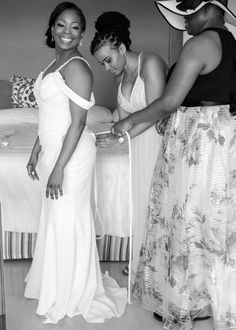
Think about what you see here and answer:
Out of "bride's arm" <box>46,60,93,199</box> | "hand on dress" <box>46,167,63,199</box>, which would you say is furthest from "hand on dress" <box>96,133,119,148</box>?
"hand on dress" <box>46,167,63,199</box>

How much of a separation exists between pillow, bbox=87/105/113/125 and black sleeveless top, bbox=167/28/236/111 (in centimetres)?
195

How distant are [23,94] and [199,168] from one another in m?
2.59

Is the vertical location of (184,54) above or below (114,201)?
above

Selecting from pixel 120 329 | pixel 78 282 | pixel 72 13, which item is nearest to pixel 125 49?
pixel 72 13

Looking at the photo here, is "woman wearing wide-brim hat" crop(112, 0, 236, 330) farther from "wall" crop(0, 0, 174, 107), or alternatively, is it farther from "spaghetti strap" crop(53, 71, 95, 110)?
"wall" crop(0, 0, 174, 107)

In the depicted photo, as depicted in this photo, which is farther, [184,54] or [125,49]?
[125,49]

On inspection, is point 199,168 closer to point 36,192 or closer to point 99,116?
point 36,192

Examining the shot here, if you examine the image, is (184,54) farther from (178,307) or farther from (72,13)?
(178,307)

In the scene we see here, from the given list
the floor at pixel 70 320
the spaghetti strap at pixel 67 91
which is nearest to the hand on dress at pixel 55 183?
the spaghetti strap at pixel 67 91

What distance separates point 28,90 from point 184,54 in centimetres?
256

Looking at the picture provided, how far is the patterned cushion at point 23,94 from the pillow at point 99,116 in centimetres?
59

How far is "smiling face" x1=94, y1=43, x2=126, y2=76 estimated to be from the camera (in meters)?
2.40

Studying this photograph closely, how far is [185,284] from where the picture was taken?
218 centimetres

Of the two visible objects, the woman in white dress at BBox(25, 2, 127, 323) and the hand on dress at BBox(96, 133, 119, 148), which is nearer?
the woman in white dress at BBox(25, 2, 127, 323)
